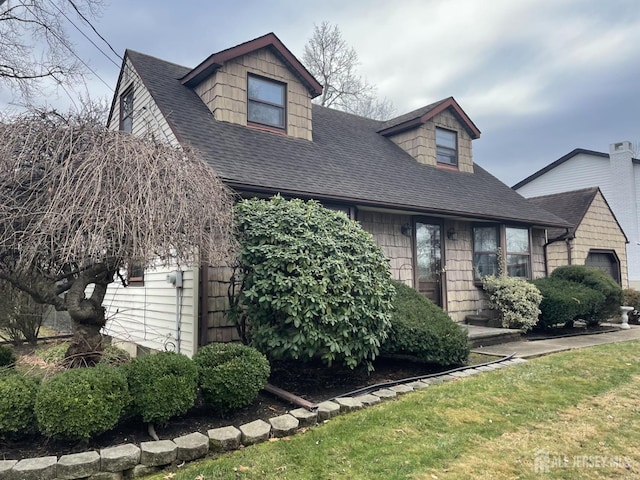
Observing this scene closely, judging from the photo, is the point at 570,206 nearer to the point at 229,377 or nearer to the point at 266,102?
the point at 266,102

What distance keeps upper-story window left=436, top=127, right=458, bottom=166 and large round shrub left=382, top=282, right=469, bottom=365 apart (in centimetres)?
687

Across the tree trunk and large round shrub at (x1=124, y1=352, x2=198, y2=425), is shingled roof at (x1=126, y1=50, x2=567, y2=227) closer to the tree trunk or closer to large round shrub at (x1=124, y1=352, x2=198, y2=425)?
the tree trunk

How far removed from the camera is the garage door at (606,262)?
46.8 ft

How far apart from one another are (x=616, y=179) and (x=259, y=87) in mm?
17748

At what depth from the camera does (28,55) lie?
10734 millimetres

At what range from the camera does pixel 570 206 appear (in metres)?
14.4

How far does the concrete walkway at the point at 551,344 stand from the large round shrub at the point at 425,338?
4.71ft

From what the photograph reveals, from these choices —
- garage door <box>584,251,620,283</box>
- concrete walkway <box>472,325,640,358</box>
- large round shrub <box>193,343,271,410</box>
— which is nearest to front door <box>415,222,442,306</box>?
concrete walkway <box>472,325,640,358</box>

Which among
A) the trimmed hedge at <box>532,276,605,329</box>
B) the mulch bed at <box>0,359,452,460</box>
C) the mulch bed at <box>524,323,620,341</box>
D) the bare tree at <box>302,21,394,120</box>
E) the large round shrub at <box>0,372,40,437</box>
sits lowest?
the mulch bed at <box>0,359,452,460</box>

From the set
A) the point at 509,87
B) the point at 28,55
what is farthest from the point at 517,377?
the point at 509,87

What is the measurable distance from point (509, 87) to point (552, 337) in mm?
13081

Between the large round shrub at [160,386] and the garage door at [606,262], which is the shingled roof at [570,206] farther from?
the large round shrub at [160,386]

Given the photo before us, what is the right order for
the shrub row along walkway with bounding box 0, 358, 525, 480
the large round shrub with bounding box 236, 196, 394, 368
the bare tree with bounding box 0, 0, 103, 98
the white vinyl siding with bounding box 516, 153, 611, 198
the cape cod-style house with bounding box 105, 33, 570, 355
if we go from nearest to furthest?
the shrub row along walkway with bounding box 0, 358, 525, 480, the large round shrub with bounding box 236, 196, 394, 368, the cape cod-style house with bounding box 105, 33, 570, 355, the bare tree with bounding box 0, 0, 103, 98, the white vinyl siding with bounding box 516, 153, 611, 198

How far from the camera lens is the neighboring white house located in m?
18.4
